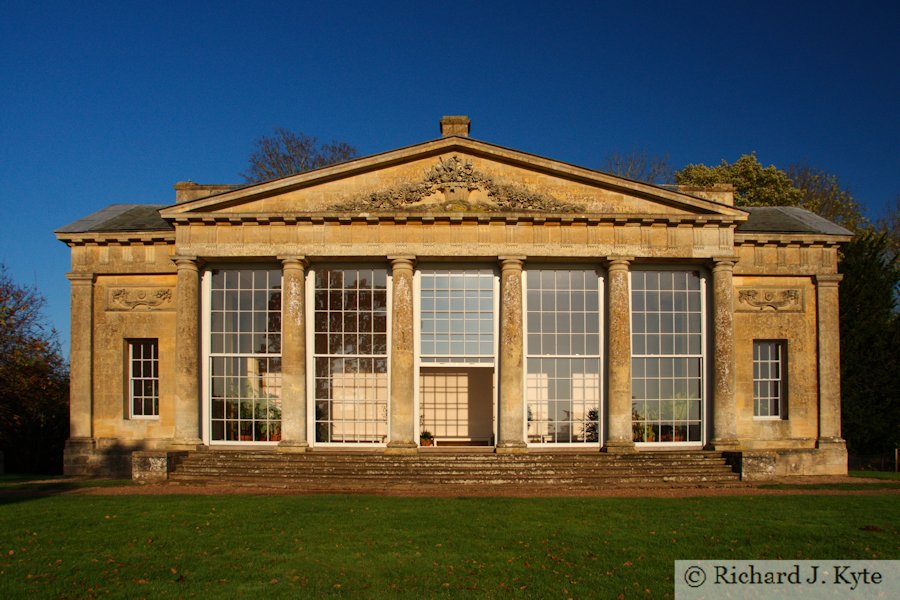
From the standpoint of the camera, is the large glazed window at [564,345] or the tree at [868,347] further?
the tree at [868,347]

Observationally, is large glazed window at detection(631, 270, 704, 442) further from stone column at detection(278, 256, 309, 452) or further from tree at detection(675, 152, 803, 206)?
tree at detection(675, 152, 803, 206)

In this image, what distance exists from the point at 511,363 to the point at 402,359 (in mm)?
3130

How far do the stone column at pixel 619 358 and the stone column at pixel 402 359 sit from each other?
572 centimetres

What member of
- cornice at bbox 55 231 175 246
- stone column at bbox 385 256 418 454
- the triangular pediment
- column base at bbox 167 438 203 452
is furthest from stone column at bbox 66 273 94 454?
stone column at bbox 385 256 418 454

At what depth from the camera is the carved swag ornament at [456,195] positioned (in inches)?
862

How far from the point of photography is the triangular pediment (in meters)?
21.8

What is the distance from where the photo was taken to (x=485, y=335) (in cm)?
2284

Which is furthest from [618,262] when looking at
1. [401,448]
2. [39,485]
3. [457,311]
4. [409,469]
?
[39,485]

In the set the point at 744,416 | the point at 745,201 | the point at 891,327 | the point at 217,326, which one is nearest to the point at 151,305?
the point at 217,326

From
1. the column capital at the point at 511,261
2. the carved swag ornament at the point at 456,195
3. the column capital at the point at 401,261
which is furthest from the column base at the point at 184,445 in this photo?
the column capital at the point at 511,261

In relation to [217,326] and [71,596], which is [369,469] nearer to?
[217,326]

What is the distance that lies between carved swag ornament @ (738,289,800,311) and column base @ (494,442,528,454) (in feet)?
27.1

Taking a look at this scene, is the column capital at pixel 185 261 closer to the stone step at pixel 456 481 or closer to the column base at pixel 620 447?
the stone step at pixel 456 481

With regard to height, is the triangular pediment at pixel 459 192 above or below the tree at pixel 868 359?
above
